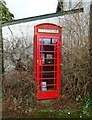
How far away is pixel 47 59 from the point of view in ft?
24.5

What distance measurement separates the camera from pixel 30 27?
8953 mm

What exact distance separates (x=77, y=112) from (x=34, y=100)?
1.35 metres

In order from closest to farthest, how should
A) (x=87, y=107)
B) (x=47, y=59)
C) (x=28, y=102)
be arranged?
(x=87, y=107) < (x=28, y=102) < (x=47, y=59)

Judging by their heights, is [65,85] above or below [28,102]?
above

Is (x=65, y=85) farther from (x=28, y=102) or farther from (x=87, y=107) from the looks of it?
(x=28, y=102)

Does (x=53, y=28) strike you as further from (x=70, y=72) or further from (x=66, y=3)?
(x=66, y=3)

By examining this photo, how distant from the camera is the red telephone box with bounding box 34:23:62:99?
23.8ft

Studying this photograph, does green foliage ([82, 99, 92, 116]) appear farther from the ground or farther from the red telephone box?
the red telephone box

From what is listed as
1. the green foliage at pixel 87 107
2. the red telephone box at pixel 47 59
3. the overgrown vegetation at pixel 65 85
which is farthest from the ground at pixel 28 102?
the red telephone box at pixel 47 59

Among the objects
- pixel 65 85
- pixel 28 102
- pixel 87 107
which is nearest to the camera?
pixel 87 107

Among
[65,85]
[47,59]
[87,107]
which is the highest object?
[47,59]

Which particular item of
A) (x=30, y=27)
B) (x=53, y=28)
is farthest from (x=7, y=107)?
(x=30, y=27)

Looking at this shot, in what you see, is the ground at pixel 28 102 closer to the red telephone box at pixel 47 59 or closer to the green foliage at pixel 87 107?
the green foliage at pixel 87 107

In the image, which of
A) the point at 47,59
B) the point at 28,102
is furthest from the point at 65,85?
the point at 28,102
